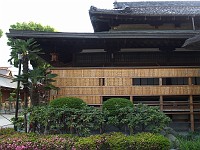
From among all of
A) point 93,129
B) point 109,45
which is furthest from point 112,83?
point 93,129

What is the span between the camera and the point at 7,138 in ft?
26.6

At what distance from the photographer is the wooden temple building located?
11.1m

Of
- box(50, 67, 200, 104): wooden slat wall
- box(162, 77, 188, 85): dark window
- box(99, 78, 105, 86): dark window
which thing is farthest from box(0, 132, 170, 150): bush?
box(162, 77, 188, 85): dark window

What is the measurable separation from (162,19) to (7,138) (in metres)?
9.34

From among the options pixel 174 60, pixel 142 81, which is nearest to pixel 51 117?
pixel 142 81

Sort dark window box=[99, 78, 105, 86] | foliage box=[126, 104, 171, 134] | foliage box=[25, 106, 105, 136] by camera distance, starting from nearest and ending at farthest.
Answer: foliage box=[126, 104, 171, 134] < foliage box=[25, 106, 105, 136] < dark window box=[99, 78, 105, 86]

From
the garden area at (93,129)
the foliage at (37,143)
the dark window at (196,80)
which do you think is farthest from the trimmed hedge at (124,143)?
the dark window at (196,80)

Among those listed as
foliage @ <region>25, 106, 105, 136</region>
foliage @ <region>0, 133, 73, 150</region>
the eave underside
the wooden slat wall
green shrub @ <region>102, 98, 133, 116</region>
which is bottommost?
foliage @ <region>0, 133, 73, 150</region>

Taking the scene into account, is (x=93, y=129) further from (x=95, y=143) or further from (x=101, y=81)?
(x=101, y=81)

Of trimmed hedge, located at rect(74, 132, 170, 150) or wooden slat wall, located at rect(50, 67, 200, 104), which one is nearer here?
trimmed hedge, located at rect(74, 132, 170, 150)

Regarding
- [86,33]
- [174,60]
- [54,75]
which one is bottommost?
[54,75]

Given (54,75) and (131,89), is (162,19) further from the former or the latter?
(54,75)

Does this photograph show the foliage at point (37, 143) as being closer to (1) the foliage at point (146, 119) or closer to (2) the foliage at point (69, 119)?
(2) the foliage at point (69, 119)

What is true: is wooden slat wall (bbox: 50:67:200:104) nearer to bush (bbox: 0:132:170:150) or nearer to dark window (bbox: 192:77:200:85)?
dark window (bbox: 192:77:200:85)
